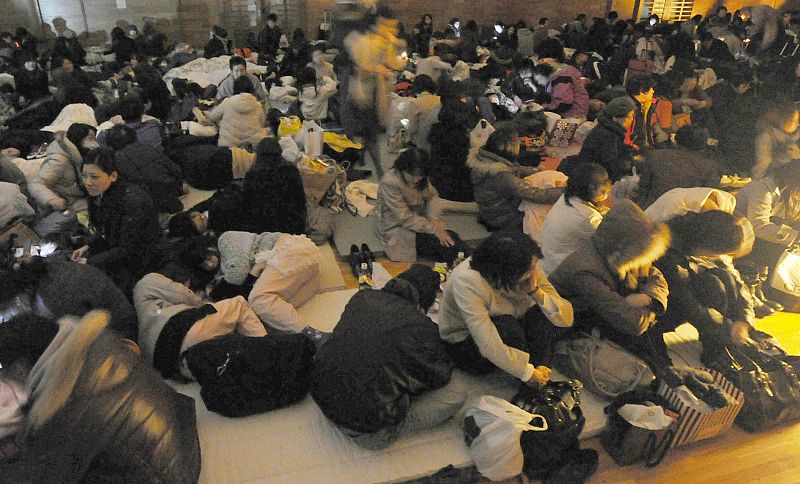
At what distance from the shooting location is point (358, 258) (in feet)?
14.3

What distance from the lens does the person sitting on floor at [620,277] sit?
9.77ft

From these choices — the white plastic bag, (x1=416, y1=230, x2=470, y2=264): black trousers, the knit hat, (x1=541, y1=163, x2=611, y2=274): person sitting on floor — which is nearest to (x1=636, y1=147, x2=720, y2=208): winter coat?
the knit hat

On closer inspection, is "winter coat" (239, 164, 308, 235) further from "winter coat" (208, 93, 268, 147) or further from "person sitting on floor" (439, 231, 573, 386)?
"person sitting on floor" (439, 231, 573, 386)

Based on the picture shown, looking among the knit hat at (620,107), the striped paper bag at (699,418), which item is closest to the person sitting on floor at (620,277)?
the striped paper bag at (699,418)

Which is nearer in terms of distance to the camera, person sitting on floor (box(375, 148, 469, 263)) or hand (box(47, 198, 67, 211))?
hand (box(47, 198, 67, 211))

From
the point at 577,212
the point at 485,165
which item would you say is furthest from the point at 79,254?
the point at 577,212

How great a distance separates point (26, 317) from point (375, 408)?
1.50 meters

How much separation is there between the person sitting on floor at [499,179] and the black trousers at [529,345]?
1.65 metres

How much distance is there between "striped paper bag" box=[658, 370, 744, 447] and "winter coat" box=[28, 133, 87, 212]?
14.1 ft

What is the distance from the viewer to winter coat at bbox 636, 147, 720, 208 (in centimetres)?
452

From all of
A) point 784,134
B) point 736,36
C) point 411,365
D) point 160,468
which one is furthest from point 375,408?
point 736,36

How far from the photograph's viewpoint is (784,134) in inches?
193

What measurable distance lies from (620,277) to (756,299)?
1542 mm

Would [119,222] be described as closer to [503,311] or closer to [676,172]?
[503,311]
